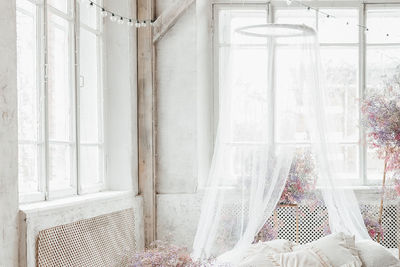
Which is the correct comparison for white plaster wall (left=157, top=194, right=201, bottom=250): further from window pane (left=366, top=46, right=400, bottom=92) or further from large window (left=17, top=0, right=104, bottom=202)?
window pane (left=366, top=46, right=400, bottom=92)

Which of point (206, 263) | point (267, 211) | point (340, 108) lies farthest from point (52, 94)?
point (340, 108)

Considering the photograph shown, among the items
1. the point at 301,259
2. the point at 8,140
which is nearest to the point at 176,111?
the point at 301,259

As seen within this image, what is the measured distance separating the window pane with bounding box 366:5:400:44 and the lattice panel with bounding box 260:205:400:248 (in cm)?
191

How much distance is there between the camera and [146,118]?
20.0 feet

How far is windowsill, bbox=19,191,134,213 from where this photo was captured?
386cm

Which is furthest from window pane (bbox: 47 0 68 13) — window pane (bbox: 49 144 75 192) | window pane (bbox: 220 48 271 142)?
window pane (bbox: 220 48 271 142)

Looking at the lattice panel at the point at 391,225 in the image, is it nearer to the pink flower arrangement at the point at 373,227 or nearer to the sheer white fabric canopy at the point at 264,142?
the pink flower arrangement at the point at 373,227

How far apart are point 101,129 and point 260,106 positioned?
1583 mm

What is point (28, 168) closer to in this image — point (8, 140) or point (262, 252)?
point (8, 140)

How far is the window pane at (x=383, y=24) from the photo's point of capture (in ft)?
21.4

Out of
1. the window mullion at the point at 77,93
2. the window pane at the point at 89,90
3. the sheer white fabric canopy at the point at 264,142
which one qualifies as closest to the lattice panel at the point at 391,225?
the sheer white fabric canopy at the point at 264,142

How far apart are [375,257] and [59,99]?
115 inches

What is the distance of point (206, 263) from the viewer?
474cm

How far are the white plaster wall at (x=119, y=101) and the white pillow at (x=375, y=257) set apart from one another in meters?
2.37
